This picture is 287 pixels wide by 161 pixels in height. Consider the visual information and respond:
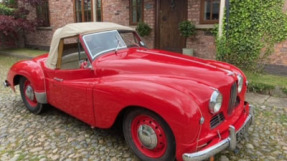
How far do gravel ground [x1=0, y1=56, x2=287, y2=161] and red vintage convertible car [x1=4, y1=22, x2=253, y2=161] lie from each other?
0.35 m

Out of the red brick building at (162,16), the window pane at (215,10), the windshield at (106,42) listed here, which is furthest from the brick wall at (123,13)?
the windshield at (106,42)

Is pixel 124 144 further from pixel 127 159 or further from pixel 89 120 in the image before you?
pixel 89 120

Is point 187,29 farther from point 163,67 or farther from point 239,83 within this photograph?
point 163,67

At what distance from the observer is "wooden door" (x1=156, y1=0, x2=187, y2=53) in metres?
8.55

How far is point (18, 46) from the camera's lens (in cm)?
1405

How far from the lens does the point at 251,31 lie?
20.2ft

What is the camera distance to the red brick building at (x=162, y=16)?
7847 millimetres

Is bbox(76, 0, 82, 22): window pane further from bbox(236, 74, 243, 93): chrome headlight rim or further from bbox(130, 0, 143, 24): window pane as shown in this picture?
bbox(236, 74, 243, 93): chrome headlight rim

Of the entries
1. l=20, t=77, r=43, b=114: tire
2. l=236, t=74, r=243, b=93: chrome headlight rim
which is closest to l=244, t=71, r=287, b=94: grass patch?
l=236, t=74, r=243, b=93: chrome headlight rim

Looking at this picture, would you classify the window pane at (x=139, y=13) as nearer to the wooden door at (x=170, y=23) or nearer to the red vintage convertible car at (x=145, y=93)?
the wooden door at (x=170, y=23)

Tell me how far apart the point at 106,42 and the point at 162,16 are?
5.86m

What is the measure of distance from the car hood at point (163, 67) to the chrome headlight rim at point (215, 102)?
13 cm

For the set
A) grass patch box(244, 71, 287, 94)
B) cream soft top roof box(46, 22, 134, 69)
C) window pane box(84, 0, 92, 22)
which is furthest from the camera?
window pane box(84, 0, 92, 22)

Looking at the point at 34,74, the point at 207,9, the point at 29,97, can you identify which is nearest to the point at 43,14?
the point at 207,9
